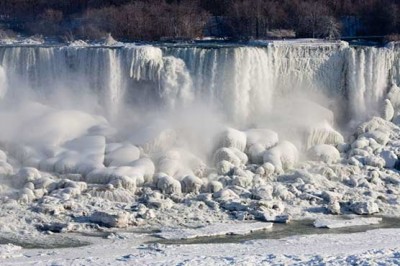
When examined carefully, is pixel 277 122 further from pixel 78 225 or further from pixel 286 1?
pixel 286 1

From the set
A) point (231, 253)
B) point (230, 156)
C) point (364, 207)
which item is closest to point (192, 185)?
point (230, 156)

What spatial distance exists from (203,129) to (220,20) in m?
13.2

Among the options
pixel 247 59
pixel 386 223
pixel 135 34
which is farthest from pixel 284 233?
pixel 135 34

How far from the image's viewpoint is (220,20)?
32062 millimetres

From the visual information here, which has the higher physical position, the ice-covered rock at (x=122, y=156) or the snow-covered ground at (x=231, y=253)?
the ice-covered rock at (x=122, y=156)

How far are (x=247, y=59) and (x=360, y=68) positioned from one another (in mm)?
2698

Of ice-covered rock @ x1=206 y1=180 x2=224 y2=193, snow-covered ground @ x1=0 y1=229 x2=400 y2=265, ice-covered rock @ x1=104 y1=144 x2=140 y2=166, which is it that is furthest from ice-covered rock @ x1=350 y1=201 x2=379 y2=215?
ice-covered rock @ x1=104 y1=144 x2=140 y2=166

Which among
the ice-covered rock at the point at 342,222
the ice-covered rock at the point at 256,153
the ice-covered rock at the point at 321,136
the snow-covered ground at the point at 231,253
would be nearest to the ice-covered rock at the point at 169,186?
the ice-covered rock at the point at 256,153

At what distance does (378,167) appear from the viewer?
61.7ft

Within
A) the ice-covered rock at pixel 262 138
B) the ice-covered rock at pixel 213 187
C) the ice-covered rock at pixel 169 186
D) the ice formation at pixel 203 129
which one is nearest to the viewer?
the ice formation at pixel 203 129

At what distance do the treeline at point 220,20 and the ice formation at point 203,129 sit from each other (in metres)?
6.71

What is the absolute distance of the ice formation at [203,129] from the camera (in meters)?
16.8

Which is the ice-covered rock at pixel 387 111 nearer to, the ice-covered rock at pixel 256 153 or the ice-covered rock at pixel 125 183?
the ice-covered rock at pixel 256 153

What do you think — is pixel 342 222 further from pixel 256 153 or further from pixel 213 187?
pixel 256 153
